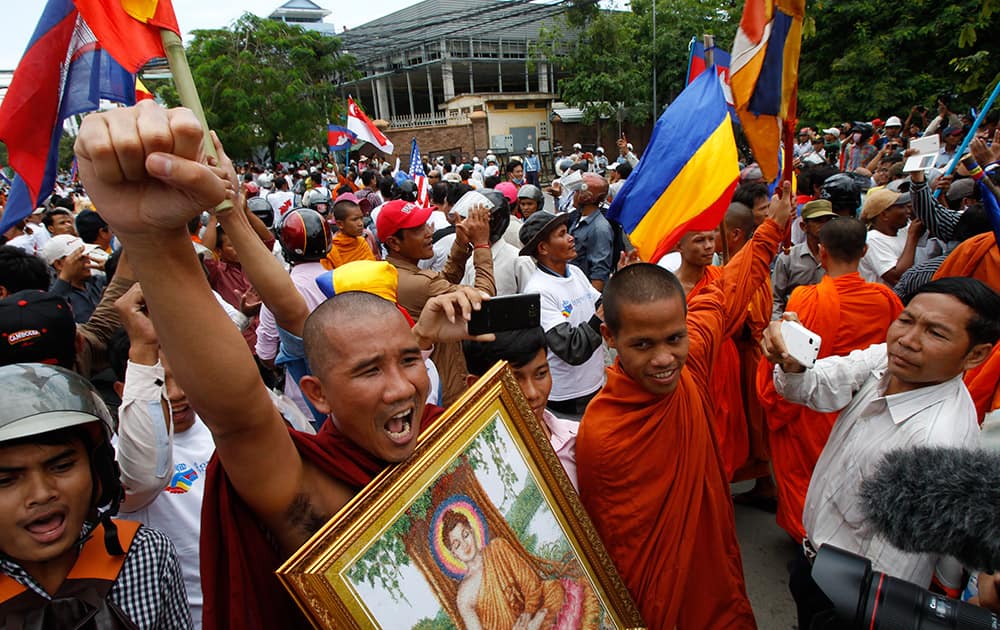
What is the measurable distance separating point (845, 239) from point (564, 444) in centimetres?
216

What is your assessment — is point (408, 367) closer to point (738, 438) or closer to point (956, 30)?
point (738, 438)

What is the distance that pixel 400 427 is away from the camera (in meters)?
1.31

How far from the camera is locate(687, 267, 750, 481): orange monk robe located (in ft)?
11.4

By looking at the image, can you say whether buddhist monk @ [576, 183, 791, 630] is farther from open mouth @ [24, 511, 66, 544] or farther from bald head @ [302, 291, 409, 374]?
open mouth @ [24, 511, 66, 544]

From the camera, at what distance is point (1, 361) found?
2.08 meters

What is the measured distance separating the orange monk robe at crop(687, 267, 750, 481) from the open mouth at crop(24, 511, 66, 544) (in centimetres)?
304

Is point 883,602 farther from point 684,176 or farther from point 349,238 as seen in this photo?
point 349,238

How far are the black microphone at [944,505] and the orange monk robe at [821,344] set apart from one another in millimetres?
1910

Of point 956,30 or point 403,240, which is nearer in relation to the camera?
point 403,240

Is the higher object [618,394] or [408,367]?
[408,367]

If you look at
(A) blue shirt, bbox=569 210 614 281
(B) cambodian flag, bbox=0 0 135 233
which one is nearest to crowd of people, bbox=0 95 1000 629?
(B) cambodian flag, bbox=0 0 135 233

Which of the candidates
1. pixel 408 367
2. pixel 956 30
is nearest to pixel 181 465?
pixel 408 367

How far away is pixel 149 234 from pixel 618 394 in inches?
63.9

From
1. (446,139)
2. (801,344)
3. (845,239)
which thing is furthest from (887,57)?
(446,139)
